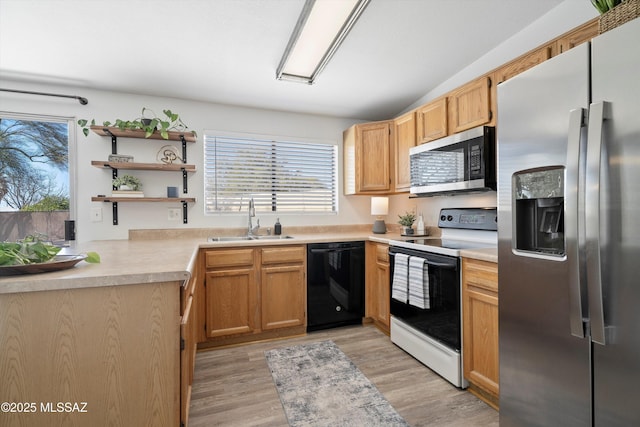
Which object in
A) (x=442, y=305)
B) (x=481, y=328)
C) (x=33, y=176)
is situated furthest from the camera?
(x=33, y=176)

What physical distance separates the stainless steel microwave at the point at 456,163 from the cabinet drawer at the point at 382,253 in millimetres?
592

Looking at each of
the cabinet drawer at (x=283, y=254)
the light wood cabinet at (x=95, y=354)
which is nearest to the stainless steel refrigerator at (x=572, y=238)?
the light wood cabinet at (x=95, y=354)

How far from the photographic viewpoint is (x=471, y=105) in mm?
2250

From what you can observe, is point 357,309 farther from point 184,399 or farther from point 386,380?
point 184,399

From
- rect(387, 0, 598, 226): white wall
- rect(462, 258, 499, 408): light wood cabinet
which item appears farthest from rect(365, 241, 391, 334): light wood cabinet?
rect(462, 258, 499, 408): light wood cabinet

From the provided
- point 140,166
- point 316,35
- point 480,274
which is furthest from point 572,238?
point 140,166

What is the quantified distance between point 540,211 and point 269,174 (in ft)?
8.89

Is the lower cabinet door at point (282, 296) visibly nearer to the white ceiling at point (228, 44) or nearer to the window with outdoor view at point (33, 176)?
the white ceiling at point (228, 44)

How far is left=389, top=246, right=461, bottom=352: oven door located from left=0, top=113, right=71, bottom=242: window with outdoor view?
10.6 ft

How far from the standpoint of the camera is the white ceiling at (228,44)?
1.82 meters

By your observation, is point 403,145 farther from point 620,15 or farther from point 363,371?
point 363,371

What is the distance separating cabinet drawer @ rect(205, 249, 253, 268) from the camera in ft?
8.46

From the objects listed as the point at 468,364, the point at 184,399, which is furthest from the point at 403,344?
the point at 184,399

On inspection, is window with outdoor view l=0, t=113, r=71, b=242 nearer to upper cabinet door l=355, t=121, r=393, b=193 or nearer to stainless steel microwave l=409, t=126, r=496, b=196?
upper cabinet door l=355, t=121, r=393, b=193
